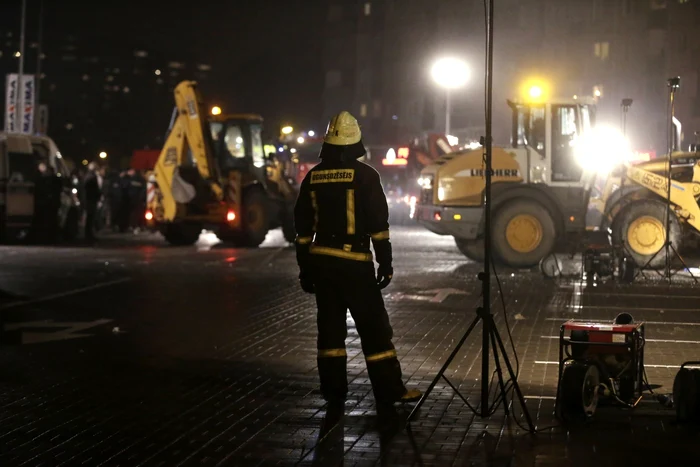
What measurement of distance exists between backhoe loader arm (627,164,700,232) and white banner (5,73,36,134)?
26.6m

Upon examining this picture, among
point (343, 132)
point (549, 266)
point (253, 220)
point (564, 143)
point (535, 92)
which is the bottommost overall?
point (549, 266)

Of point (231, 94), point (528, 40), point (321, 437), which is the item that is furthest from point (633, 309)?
point (231, 94)

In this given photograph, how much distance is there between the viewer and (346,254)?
8398 mm

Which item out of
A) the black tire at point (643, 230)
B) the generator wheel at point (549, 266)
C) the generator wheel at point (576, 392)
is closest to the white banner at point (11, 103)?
the black tire at point (643, 230)

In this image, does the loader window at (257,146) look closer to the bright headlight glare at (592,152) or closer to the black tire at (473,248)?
the black tire at (473,248)

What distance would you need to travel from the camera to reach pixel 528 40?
77.9 meters

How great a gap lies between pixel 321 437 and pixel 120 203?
2824 centimetres

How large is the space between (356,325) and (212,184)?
20046 millimetres

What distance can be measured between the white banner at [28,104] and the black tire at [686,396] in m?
37.4

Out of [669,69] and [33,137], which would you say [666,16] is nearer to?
[669,69]

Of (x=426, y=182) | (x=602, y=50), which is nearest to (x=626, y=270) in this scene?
(x=426, y=182)

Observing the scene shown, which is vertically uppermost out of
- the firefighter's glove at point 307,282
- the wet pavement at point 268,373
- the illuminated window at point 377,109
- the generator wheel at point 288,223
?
the illuminated window at point 377,109

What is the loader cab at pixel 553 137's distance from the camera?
22.9 m

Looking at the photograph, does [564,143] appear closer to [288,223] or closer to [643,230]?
[643,230]
